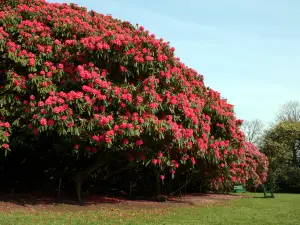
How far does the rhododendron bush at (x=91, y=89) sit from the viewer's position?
1054cm

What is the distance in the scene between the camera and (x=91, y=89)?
10.5 metres

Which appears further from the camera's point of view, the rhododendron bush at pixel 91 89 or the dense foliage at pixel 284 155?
the dense foliage at pixel 284 155

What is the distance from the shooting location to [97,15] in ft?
48.0

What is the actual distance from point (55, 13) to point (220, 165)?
960cm

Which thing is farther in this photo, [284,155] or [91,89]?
[284,155]

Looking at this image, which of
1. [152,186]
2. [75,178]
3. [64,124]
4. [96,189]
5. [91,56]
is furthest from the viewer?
[152,186]

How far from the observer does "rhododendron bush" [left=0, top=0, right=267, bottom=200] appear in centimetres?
1054

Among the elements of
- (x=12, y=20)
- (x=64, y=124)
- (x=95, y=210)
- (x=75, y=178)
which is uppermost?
(x=12, y=20)

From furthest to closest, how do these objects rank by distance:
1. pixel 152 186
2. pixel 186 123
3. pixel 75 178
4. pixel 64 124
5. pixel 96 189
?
pixel 152 186 → pixel 96 189 → pixel 75 178 → pixel 186 123 → pixel 64 124

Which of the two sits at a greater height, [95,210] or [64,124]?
[64,124]

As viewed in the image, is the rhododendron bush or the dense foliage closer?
the rhododendron bush

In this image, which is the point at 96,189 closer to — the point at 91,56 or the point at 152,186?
the point at 152,186

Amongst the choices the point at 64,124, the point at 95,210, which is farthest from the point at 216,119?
the point at 64,124

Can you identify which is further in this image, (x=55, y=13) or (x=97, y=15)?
(x=97, y=15)
